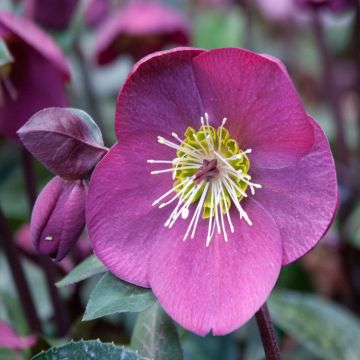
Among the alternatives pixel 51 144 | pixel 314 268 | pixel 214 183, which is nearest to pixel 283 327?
pixel 214 183

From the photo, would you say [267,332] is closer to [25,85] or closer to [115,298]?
[115,298]

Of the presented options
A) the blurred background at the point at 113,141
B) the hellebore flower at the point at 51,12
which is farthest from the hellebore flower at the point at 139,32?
the hellebore flower at the point at 51,12

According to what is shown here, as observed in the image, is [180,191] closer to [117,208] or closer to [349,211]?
[117,208]

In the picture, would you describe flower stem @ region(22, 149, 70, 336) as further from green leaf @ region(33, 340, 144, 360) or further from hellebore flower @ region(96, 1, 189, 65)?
hellebore flower @ region(96, 1, 189, 65)

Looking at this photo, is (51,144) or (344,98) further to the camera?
(344,98)

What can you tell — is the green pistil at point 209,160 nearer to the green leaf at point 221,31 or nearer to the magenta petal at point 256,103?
the magenta petal at point 256,103

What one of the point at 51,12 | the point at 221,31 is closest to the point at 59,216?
the point at 51,12
